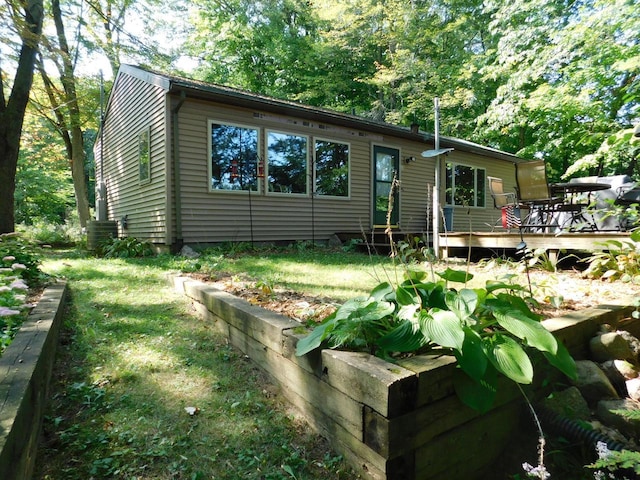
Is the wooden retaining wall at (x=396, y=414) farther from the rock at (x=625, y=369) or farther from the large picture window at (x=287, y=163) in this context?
the large picture window at (x=287, y=163)

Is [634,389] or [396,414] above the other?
[396,414]

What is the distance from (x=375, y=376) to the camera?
3.85 feet

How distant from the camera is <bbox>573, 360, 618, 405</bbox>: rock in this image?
176 centimetres

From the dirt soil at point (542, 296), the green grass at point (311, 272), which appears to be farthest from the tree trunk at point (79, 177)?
the dirt soil at point (542, 296)

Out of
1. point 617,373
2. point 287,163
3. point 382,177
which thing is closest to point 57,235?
point 287,163

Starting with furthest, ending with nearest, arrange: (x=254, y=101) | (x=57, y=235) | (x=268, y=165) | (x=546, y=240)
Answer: (x=57, y=235) < (x=268, y=165) < (x=254, y=101) < (x=546, y=240)

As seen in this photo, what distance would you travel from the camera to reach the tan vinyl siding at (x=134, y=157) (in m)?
6.91

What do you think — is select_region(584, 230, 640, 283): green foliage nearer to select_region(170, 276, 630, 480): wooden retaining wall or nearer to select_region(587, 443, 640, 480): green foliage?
select_region(587, 443, 640, 480): green foliage

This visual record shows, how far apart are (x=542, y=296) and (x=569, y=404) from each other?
1.21m

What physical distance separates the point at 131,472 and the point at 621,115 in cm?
1607

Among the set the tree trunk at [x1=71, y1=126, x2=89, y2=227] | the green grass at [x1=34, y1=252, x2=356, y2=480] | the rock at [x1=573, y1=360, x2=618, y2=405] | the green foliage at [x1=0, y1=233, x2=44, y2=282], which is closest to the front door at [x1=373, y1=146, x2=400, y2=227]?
the green foliage at [x1=0, y1=233, x2=44, y2=282]

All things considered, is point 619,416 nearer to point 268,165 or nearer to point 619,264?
point 619,264

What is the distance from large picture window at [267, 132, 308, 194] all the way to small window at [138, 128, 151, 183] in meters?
2.48

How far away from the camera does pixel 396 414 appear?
1.13m
